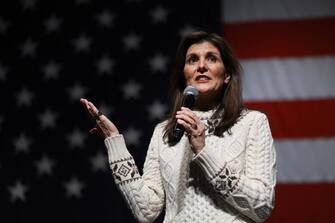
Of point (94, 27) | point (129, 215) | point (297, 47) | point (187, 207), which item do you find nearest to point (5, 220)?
point (129, 215)

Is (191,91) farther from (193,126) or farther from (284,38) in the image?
(284,38)

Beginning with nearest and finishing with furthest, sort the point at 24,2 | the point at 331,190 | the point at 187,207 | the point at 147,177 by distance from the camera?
the point at 187,207 → the point at 147,177 → the point at 331,190 → the point at 24,2

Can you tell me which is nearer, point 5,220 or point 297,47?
point 297,47

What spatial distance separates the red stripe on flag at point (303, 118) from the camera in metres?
2.46

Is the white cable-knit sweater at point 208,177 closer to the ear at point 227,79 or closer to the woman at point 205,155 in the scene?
the woman at point 205,155

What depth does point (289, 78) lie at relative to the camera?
8.26 ft

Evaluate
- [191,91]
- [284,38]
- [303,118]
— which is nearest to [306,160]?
[303,118]

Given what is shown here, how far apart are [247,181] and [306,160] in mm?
1059

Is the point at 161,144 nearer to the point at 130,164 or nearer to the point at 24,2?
the point at 130,164

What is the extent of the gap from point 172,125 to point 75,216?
106 centimetres

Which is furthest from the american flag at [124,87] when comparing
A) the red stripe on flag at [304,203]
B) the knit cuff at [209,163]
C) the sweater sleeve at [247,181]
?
the knit cuff at [209,163]

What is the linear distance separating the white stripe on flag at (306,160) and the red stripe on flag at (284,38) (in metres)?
0.40

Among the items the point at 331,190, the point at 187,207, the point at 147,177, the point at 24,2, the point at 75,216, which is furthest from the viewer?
the point at 24,2

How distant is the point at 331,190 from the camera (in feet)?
7.97
